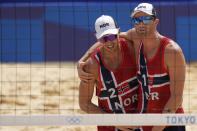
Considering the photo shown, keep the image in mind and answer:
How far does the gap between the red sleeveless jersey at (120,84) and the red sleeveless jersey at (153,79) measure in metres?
0.09

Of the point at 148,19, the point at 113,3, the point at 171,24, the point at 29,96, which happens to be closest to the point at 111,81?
the point at 148,19

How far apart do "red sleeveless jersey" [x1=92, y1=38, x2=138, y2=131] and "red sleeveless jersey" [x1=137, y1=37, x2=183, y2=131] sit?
0.09m

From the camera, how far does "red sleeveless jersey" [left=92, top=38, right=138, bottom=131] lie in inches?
145

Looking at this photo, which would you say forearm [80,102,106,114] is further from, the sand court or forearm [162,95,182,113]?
the sand court

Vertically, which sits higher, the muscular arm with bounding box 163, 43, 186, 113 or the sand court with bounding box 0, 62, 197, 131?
the muscular arm with bounding box 163, 43, 186, 113

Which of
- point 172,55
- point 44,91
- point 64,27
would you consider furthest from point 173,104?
point 44,91

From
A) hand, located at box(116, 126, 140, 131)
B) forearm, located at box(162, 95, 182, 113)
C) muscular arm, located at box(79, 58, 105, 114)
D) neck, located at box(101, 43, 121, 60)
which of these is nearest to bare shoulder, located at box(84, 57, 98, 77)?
muscular arm, located at box(79, 58, 105, 114)

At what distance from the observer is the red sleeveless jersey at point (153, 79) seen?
3.57 m

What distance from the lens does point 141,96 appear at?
3715mm

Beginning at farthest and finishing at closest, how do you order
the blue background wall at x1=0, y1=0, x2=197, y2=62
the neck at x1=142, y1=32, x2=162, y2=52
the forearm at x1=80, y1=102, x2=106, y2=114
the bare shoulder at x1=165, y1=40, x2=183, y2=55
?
the blue background wall at x1=0, y1=0, x2=197, y2=62
the forearm at x1=80, y1=102, x2=106, y2=114
the neck at x1=142, y1=32, x2=162, y2=52
the bare shoulder at x1=165, y1=40, x2=183, y2=55

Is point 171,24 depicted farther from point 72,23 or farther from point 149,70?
point 149,70

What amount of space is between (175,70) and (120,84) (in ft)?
1.60

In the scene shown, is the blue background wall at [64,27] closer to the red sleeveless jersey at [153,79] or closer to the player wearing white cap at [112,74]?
the player wearing white cap at [112,74]

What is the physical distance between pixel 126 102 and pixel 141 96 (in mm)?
150
